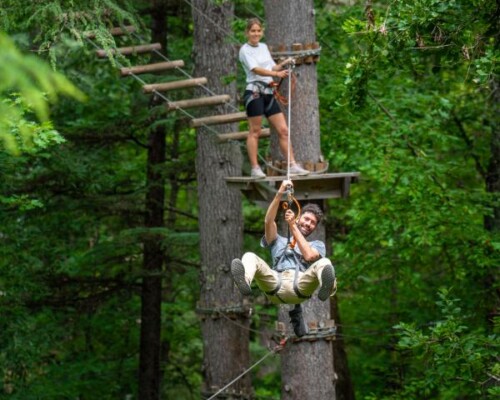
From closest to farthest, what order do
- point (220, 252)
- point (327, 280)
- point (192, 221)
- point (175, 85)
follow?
point (327, 280)
point (175, 85)
point (220, 252)
point (192, 221)

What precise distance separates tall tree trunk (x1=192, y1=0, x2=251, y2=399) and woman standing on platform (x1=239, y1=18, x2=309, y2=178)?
2.24m

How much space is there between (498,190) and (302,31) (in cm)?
487

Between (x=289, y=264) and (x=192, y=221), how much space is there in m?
8.82

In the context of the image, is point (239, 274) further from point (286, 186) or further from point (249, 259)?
point (286, 186)

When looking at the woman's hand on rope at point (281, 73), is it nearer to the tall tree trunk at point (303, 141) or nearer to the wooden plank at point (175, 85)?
the tall tree trunk at point (303, 141)

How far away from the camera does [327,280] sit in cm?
655

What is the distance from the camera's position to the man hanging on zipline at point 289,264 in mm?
6723

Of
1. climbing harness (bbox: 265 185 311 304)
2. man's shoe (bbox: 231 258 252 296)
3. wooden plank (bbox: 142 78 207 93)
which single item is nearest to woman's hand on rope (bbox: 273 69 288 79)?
wooden plank (bbox: 142 78 207 93)

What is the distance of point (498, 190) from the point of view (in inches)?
482

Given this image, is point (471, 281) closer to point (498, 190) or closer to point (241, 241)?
point (498, 190)

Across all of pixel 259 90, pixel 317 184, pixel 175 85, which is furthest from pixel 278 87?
pixel 175 85

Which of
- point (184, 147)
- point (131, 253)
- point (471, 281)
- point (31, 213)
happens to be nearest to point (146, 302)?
point (131, 253)

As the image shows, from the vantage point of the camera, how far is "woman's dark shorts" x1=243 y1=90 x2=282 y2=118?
28.2ft

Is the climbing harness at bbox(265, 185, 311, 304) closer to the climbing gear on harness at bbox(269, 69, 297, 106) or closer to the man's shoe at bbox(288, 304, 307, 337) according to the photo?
the man's shoe at bbox(288, 304, 307, 337)
